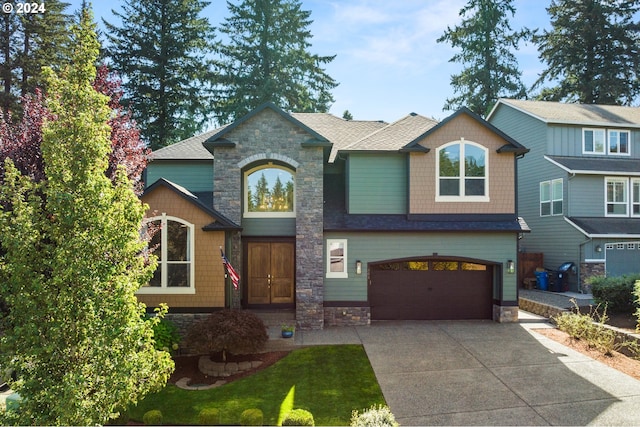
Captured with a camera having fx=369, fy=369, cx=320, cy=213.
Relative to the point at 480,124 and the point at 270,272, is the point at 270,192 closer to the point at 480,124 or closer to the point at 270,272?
the point at 270,272

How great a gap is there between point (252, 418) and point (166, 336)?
4332 mm

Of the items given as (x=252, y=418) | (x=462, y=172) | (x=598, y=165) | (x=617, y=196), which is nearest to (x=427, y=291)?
(x=462, y=172)

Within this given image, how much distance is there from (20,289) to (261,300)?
9.05 metres

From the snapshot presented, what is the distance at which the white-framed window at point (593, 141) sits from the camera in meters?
19.1

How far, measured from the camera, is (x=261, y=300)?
42.3 ft

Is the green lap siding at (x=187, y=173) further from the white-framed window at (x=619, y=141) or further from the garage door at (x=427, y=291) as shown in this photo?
the white-framed window at (x=619, y=141)

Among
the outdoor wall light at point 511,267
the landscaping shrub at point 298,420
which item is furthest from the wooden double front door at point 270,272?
the landscaping shrub at point 298,420

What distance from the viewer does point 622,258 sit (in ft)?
55.1

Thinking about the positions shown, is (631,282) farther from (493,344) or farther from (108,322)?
(108,322)

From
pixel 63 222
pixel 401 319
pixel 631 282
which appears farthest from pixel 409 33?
pixel 63 222

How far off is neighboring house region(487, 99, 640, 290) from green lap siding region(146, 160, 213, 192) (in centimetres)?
1608

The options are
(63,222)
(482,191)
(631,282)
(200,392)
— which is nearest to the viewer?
(63,222)

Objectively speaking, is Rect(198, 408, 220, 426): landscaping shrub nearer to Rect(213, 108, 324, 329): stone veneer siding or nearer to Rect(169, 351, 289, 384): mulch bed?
Rect(169, 351, 289, 384): mulch bed

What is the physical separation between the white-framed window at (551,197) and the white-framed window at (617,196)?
211 cm
